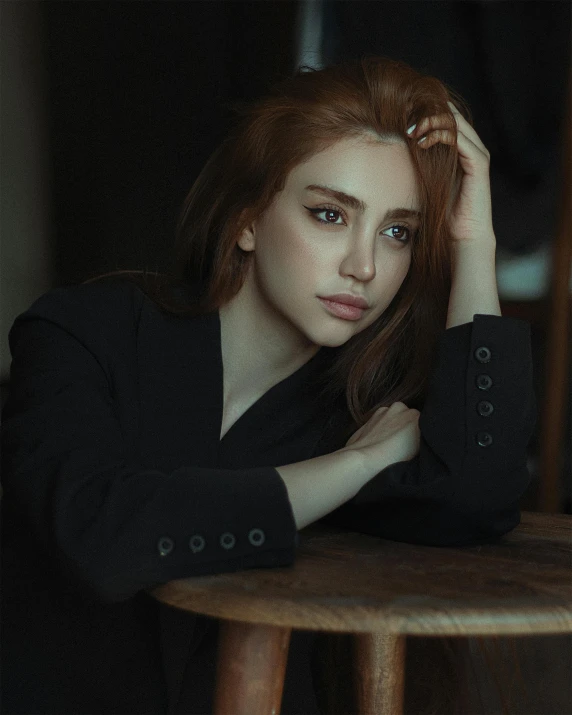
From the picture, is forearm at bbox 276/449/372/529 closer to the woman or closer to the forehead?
the woman

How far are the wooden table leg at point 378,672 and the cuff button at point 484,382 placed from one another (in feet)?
1.03

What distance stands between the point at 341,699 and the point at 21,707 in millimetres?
408

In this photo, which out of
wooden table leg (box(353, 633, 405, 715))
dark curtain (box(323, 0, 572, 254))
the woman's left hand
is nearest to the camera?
wooden table leg (box(353, 633, 405, 715))

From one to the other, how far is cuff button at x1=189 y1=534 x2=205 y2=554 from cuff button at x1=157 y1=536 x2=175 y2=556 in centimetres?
2

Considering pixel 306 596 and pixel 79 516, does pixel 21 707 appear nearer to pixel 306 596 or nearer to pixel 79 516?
pixel 79 516

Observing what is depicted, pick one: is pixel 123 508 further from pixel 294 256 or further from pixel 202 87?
pixel 202 87

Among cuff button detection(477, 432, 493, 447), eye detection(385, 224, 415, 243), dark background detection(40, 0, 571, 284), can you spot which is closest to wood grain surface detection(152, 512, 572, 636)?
cuff button detection(477, 432, 493, 447)

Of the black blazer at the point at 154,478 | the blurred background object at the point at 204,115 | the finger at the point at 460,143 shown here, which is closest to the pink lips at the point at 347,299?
the black blazer at the point at 154,478

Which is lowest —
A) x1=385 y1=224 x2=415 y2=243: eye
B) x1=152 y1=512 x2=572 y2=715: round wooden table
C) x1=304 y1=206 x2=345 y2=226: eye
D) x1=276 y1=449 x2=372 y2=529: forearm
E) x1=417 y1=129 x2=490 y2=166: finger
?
x1=152 y1=512 x2=572 y2=715: round wooden table

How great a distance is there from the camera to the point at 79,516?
0.95 metres

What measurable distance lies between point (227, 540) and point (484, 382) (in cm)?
36

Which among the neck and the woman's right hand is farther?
the neck

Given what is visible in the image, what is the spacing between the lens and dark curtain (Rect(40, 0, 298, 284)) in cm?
231

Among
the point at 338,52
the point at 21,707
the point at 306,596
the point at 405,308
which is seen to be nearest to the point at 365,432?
the point at 405,308
